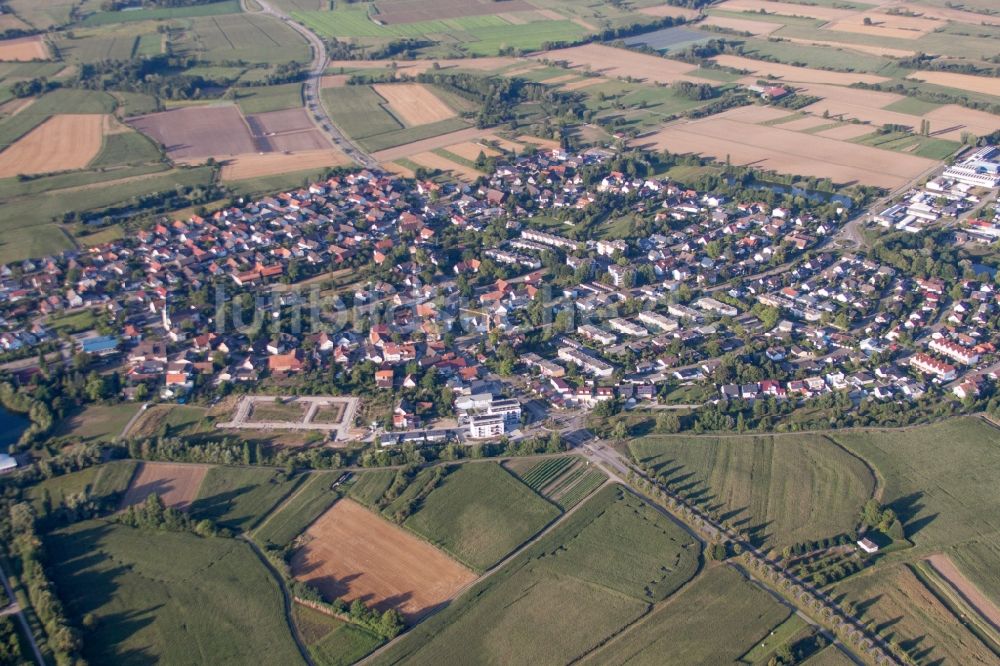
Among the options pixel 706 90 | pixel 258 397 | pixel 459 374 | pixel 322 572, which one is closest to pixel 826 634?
pixel 322 572

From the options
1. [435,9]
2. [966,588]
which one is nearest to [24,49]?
[435,9]

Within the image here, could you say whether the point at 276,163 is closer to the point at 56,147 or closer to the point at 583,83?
the point at 56,147

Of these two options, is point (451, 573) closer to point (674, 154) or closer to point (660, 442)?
point (660, 442)

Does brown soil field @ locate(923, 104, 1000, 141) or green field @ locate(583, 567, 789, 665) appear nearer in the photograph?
green field @ locate(583, 567, 789, 665)

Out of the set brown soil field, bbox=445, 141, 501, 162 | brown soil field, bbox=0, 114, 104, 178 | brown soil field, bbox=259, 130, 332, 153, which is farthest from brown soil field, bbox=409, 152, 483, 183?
brown soil field, bbox=0, 114, 104, 178

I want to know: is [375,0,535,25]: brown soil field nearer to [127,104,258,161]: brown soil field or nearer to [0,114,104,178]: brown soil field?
[127,104,258,161]: brown soil field

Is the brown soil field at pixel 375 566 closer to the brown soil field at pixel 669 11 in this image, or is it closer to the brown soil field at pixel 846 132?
the brown soil field at pixel 846 132
